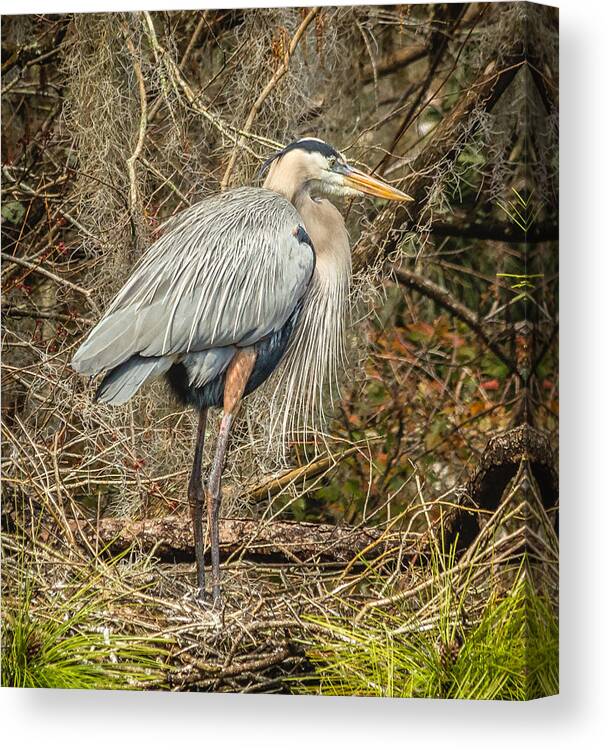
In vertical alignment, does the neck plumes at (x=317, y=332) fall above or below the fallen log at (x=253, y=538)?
above

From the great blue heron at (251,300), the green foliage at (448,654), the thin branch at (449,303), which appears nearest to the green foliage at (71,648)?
the great blue heron at (251,300)

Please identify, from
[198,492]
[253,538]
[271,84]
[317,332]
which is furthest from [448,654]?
[271,84]

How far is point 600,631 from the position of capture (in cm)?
450

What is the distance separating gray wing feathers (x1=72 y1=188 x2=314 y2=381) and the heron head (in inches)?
2.7

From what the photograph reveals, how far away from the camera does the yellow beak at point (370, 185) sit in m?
4.67

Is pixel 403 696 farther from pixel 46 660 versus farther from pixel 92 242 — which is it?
pixel 92 242

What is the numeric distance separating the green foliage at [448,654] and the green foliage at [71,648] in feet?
1.69

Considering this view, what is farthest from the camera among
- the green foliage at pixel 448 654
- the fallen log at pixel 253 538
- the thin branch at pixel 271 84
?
the thin branch at pixel 271 84

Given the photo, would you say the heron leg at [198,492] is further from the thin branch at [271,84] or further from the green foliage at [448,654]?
the thin branch at [271,84]

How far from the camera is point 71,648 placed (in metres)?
4.89

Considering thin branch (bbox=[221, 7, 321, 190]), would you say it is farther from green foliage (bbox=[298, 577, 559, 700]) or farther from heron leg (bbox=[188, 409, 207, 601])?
green foliage (bbox=[298, 577, 559, 700])

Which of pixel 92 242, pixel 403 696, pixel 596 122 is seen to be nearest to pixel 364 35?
pixel 596 122

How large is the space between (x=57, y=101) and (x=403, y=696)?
208 centimetres

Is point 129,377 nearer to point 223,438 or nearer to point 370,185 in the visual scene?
point 223,438
